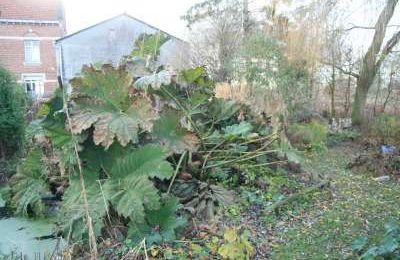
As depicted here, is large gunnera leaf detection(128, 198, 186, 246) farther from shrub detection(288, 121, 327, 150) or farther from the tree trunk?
the tree trunk

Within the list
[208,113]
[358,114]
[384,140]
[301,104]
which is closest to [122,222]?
[208,113]

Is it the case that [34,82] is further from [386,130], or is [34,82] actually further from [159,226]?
[159,226]

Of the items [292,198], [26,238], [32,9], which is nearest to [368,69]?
[292,198]

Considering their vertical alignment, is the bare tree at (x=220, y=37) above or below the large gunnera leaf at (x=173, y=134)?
above

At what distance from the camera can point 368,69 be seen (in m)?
9.00

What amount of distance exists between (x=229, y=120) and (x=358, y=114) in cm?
502

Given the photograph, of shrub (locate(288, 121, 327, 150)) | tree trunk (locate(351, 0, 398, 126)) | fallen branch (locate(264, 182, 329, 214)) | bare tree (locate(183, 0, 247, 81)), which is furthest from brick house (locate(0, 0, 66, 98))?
fallen branch (locate(264, 182, 329, 214))

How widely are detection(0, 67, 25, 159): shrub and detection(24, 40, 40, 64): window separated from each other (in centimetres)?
1484

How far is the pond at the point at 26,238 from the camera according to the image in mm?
3168

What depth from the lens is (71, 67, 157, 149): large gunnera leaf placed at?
3.13 m

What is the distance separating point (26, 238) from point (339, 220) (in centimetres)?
288

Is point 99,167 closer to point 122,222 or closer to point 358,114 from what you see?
point 122,222

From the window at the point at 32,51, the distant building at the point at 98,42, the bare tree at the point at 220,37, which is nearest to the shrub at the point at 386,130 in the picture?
the bare tree at the point at 220,37

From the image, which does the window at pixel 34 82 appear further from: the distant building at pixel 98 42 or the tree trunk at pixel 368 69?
the tree trunk at pixel 368 69
